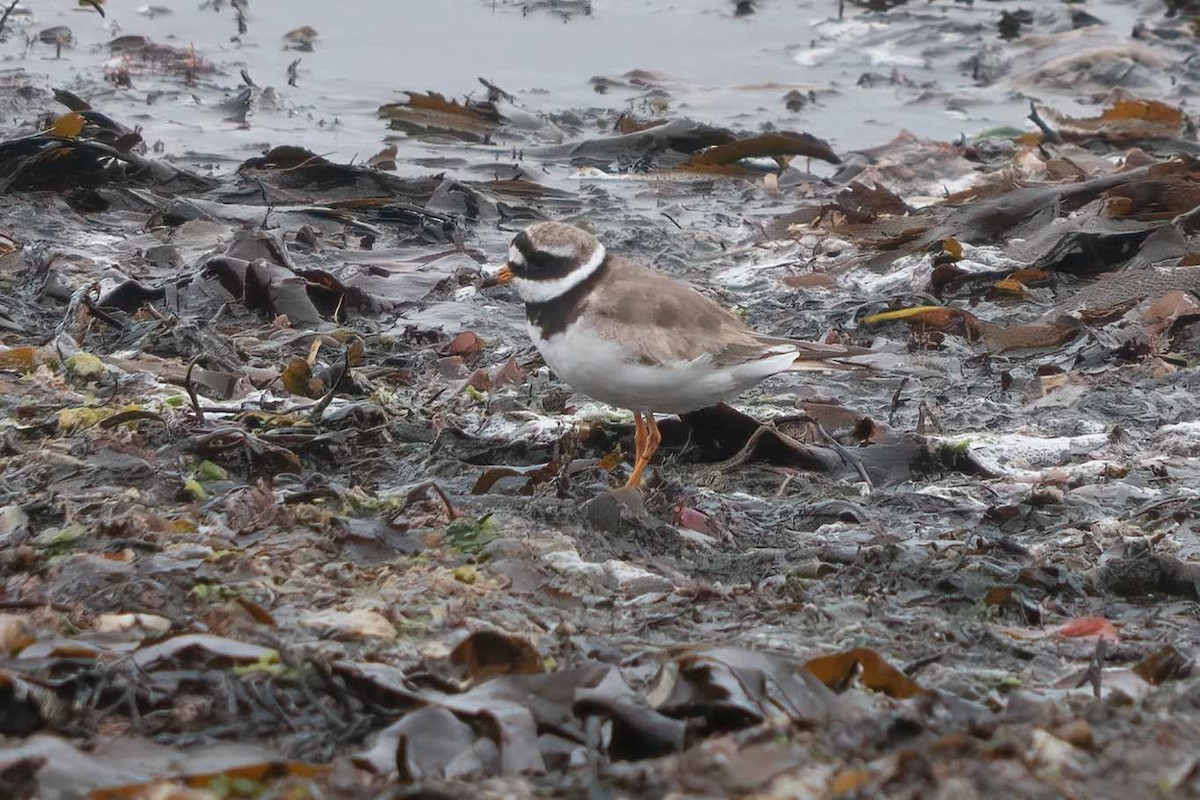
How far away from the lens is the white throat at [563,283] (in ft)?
15.8

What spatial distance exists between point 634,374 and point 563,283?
458 mm

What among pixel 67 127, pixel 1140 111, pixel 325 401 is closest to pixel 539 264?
pixel 325 401

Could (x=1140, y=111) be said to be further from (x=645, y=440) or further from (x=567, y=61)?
(x=645, y=440)

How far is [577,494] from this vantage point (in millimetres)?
4531

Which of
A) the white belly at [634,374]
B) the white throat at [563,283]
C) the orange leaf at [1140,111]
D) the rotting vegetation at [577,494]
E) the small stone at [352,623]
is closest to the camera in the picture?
the rotting vegetation at [577,494]

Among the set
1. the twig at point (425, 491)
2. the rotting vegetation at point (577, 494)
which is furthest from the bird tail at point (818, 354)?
the twig at point (425, 491)

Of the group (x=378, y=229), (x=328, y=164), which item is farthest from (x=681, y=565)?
(x=328, y=164)

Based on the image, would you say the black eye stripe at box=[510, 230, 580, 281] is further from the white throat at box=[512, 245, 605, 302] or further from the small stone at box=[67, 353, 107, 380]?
the small stone at box=[67, 353, 107, 380]

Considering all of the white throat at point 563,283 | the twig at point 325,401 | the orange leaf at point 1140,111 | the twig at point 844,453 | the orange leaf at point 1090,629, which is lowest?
the orange leaf at point 1140,111

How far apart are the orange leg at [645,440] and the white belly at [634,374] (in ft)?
0.24

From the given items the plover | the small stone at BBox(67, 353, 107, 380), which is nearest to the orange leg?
the plover

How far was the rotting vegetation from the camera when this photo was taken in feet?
8.63

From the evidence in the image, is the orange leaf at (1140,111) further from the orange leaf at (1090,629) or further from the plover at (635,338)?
the orange leaf at (1090,629)

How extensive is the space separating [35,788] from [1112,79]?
1132 cm
